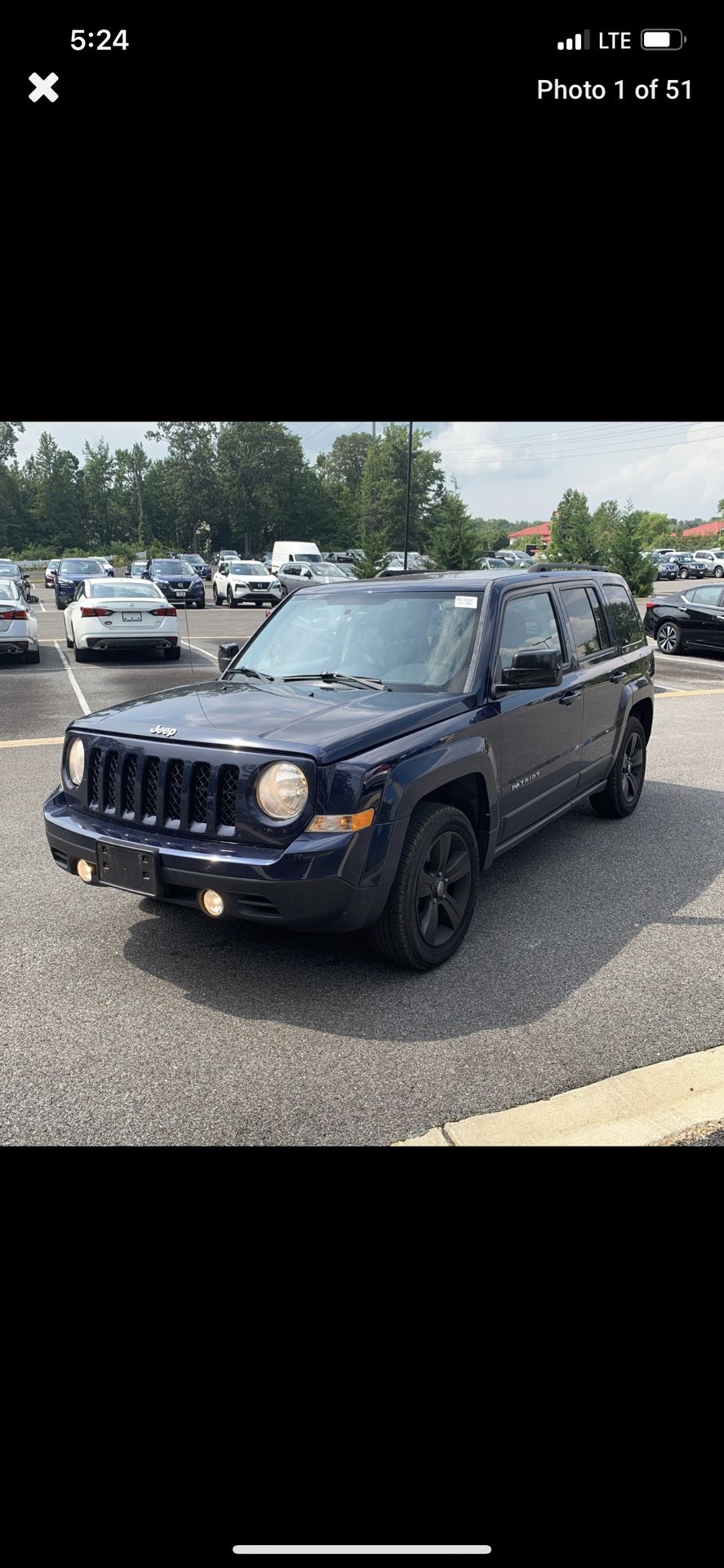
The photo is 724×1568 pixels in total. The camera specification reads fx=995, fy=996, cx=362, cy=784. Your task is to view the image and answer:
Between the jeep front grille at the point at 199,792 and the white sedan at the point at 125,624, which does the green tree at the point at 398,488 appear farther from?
the jeep front grille at the point at 199,792

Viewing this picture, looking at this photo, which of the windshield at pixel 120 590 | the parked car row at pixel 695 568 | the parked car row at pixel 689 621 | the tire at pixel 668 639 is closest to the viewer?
the windshield at pixel 120 590

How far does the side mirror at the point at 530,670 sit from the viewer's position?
482 cm

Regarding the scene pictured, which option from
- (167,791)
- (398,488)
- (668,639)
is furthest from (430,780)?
(398,488)

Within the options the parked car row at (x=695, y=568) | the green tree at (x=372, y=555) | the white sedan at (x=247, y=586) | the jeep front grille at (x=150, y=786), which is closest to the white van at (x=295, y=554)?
the green tree at (x=372, y=555)

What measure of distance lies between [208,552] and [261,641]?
7554 cm

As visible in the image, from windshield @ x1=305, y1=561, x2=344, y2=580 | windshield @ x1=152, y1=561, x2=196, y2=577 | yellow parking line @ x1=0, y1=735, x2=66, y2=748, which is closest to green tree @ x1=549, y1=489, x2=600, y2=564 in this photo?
windshield @ x1=305, y1=561, x2=344, y2=580

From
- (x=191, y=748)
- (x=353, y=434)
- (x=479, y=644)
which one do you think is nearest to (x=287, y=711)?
(x=191, y=748)

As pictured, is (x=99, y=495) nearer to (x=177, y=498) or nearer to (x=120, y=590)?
(x=177, y=498)

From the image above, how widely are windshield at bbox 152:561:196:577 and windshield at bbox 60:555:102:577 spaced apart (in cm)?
195

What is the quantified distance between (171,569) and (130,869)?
103ft

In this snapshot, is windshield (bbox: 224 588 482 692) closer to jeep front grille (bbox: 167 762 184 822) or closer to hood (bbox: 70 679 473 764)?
hood (bbox: 70 679 473 764)

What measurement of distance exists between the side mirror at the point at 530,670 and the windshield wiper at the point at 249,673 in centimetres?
120
